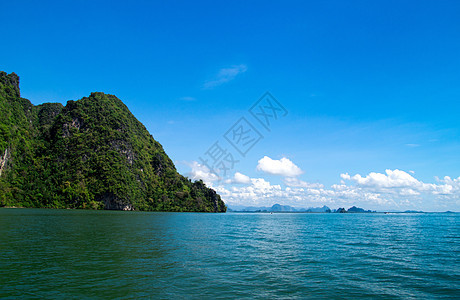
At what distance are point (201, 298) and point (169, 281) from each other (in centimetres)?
400

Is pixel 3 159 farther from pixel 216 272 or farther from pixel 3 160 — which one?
pixel 216 272

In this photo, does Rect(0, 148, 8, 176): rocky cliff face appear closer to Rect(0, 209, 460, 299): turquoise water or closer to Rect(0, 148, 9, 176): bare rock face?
Rect(0, 148, 9, 176): bare rock face

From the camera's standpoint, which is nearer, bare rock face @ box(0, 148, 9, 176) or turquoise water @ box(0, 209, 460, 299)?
turquoise water @ box(0, 209, 460, 299)

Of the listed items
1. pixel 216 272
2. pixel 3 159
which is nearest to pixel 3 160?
pixel 3 159

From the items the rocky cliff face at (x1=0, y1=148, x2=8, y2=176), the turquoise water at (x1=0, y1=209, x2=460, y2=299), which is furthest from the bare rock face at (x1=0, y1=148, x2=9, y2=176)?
the turquoise water at (x1=0, y1=209, x2=460, y2=299)

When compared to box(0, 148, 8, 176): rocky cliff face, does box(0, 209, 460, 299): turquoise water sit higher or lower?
lower

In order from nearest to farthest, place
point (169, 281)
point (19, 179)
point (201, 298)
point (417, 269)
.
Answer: point (201, 298) → point (169, 281) → point (417, 269) → point (19, 179)

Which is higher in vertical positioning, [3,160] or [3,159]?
[3,159]

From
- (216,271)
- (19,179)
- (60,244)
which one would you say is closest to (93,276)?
(216,271)

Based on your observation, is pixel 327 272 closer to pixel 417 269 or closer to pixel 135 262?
pixel 417 269

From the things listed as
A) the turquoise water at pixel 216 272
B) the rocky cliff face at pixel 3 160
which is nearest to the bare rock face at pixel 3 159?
the rocky cliff face at pixel 3 160

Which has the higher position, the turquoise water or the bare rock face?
the bare rock face

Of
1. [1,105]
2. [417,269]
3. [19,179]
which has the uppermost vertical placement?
[1,105]

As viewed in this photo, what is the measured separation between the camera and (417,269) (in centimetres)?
2395
